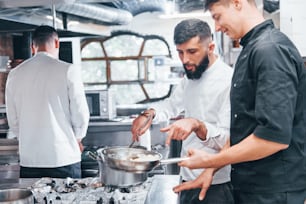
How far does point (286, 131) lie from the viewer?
1.23 meters

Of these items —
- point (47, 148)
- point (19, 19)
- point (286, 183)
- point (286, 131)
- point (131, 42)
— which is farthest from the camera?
point (131, 42)

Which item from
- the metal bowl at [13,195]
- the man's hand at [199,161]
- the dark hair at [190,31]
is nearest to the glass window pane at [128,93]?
the dark hair at [190,31]

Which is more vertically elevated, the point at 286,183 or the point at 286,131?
the point at 286,131

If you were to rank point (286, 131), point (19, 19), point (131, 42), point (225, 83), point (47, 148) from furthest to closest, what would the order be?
point (131, 42) → point (19, 19) → point (47, 148) → point (225, 83) → point (286, 131)

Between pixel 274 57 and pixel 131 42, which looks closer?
pixel 274 57

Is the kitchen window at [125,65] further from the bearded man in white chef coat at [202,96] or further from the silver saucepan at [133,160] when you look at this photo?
the silver saucepan at [133,160]

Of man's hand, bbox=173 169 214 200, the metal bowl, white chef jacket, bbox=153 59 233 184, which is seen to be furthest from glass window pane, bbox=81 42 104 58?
man's hand, bbox=173 169 214 200

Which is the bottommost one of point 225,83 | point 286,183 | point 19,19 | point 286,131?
point 286,183

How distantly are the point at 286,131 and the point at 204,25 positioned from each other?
968mm

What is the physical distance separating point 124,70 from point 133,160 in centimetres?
636

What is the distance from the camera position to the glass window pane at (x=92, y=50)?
7.71m

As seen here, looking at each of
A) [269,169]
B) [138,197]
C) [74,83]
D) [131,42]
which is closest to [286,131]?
[269,169]

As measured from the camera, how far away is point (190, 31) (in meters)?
1.97

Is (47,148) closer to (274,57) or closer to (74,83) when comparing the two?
(74,83)
